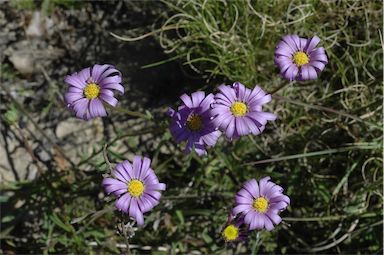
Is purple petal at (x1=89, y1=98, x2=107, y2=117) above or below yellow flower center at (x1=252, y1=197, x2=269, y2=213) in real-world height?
Answer: above

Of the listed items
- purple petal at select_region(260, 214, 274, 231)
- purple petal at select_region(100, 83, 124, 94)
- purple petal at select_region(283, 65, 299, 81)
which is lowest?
purple petal at select_region(260, 214, 274, 231)

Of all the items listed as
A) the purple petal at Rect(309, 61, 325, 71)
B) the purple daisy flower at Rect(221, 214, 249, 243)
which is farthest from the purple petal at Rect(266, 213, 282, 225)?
the purple petal at Rect(309, 61, 325, 71)

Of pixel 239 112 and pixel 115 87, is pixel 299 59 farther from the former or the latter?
pixel 115 87

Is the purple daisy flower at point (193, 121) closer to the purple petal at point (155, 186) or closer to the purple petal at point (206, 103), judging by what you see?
the purple petal at point (206, 103)

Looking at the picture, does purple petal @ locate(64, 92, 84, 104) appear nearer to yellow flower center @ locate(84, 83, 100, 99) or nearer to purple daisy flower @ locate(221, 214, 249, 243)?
yellow flower center @ locate(84, 83, 100, 99)

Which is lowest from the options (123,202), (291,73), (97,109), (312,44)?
(123,202)

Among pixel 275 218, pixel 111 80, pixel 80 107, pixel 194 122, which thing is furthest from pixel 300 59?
pixel 80 107

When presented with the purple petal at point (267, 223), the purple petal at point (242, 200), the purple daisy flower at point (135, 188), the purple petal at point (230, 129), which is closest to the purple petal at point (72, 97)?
the purple daisy flower at point (135, 188)
